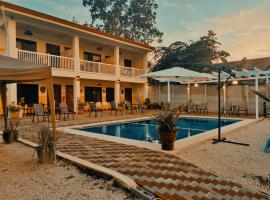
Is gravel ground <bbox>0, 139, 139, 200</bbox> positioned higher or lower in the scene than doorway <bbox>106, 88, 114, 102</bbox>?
lower

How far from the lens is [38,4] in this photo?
24.1m

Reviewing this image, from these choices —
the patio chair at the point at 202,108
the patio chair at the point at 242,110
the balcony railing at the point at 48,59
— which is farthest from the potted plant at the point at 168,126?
the patio chair at the point at 202,108

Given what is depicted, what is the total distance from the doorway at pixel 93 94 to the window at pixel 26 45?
17.6 ft

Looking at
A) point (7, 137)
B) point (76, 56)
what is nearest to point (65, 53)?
point (76, 56)

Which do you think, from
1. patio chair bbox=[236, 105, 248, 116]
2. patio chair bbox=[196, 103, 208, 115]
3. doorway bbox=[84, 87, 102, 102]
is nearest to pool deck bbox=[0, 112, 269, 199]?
patio chair bbox=[236, 105, 248, 116]

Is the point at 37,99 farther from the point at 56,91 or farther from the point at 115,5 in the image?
the point at 115,5

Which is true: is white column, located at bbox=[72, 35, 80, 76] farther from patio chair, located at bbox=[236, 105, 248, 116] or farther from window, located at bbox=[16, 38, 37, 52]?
patio chair, located at bbox=[236, 105, 248, 116]

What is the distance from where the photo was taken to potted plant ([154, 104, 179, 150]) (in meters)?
5.19

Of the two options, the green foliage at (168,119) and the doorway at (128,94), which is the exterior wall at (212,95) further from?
the green foliage at (168,119)

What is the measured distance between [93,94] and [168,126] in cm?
1459

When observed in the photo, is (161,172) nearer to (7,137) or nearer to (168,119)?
(168,119)

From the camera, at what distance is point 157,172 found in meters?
3.74

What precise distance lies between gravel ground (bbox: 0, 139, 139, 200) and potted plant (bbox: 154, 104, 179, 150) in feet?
7.08

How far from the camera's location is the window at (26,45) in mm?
13984
